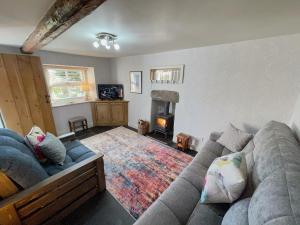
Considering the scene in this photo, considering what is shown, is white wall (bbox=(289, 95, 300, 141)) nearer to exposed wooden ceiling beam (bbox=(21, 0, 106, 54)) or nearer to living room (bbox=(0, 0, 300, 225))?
living room (bbox=(0, 0, 300, 225))

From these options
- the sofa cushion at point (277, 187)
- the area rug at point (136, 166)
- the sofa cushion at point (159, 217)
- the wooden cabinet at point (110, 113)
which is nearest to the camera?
the sofa cushion at point (277, 187)

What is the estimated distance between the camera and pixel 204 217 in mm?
1011

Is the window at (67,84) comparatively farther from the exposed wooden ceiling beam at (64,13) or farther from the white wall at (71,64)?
the exposed wooden ceiling beam at (64,13)

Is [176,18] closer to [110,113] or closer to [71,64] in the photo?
[71,64]

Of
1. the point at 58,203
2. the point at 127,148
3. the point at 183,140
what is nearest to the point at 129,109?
the point at 127,148

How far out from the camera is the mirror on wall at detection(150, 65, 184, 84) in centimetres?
289

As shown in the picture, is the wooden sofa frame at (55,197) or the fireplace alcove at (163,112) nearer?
the wooden sofa frame at (55,197)

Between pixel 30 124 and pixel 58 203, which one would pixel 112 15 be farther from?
pixel 30 124

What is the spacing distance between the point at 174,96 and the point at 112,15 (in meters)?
2.11

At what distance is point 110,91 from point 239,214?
13.8 ft

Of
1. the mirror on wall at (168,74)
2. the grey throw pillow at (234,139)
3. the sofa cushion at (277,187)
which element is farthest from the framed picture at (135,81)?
the sofa cushion at (277,187)

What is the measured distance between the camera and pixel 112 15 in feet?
4.15

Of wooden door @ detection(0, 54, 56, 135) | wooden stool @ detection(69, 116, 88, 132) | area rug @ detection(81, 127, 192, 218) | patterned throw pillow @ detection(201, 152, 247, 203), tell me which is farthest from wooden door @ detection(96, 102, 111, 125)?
patterned throw pillow @ detection(201, 152, 247, 203)

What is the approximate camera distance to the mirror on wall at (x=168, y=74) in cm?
289
